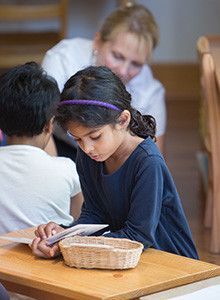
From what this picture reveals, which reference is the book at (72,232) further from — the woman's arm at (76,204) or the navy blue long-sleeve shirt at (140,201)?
the woman's arm at (76,204)

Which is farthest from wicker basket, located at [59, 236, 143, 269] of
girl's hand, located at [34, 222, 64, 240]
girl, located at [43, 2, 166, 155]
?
girl, located at [43, 2, 166, 155]

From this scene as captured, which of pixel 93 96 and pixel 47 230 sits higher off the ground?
pixel 93 96

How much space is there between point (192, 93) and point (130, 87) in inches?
114

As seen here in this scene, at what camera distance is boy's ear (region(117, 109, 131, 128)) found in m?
2.54

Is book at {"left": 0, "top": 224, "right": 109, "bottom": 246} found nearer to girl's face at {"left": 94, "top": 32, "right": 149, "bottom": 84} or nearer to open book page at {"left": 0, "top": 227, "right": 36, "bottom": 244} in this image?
open book page at {"left": 0, "top": 227, "right": 36, "bottom": 244}

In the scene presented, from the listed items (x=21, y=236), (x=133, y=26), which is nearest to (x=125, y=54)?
(x=133, y=26)

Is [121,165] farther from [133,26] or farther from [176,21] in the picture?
[176,21]

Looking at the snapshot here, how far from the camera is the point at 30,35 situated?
6.43 meters

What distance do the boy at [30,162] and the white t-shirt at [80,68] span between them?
844 mm

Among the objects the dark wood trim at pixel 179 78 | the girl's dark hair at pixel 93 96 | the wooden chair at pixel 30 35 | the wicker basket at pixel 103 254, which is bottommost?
the dark wood trim at pixel 179 78

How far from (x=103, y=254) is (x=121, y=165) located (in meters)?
0.38

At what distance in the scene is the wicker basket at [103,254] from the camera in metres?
2.25

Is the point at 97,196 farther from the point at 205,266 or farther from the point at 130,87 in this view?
the point at 130,87

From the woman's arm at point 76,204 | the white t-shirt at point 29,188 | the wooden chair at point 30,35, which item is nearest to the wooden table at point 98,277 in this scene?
the white t-shirt at point 29,188
